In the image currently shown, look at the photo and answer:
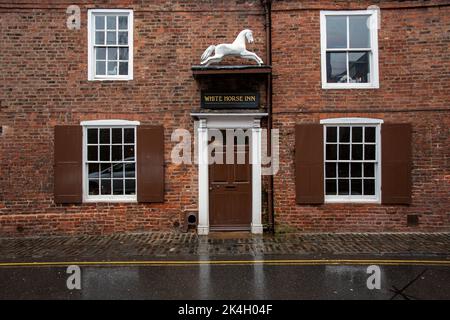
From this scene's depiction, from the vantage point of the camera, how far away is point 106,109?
8156 millimetres

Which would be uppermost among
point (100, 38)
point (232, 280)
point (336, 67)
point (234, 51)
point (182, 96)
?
point (100, 38)

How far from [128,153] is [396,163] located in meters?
7.01

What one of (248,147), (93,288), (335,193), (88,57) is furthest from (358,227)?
(88,57)

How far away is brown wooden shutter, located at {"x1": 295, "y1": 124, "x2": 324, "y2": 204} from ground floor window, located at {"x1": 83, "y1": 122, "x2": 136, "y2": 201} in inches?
172

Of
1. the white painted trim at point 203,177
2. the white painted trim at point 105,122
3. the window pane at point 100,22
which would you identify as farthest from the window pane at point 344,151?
the window pane at point 100,22

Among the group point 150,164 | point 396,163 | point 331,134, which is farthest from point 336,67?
point 150,164

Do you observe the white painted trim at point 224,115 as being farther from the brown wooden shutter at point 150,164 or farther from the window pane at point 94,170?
the window pane at point 94,170

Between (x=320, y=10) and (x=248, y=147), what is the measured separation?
13.4 feet

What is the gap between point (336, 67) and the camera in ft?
27.2

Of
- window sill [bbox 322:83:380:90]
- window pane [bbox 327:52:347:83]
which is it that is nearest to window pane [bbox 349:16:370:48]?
window pane [bbox 327:52:347:83]

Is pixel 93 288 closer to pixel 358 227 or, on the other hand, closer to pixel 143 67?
pixel 143 67

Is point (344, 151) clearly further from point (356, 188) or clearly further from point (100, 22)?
point (100, 22)

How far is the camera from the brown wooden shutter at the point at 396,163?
26.3 ft

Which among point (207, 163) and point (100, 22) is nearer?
point (207, 163)
